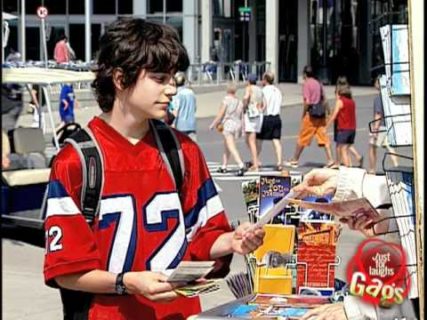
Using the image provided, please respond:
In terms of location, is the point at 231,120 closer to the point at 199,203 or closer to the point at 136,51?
the point at 199,203

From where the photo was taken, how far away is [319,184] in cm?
317

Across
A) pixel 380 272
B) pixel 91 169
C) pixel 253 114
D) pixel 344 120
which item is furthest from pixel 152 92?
pixel 253 114

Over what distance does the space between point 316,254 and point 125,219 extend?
1050 mm

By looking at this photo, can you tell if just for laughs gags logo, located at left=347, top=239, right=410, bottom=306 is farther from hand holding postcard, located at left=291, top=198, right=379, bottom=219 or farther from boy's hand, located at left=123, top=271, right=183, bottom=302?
boy's hand, located at left=123, top=271, right=183, bottom=302

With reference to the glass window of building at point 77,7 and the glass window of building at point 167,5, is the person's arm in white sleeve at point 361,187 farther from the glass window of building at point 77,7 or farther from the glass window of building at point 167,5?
the glass window of building at point 77,7

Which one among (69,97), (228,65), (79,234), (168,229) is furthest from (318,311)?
(228,65)

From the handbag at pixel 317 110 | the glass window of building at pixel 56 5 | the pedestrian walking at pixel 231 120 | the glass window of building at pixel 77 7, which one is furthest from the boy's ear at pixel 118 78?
the glass window of building at pixel 77 7

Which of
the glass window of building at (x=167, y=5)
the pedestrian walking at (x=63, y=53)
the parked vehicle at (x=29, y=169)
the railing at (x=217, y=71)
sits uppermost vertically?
the glass window of building at (x=167, y=5)

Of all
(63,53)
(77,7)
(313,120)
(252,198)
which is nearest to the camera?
(252,198)

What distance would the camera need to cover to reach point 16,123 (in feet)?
42.1

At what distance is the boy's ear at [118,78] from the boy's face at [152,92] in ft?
0.12

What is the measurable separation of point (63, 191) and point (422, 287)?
1034 millimetres

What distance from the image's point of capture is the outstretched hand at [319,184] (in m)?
3.13

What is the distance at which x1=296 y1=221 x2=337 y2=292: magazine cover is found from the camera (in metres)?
3.85
